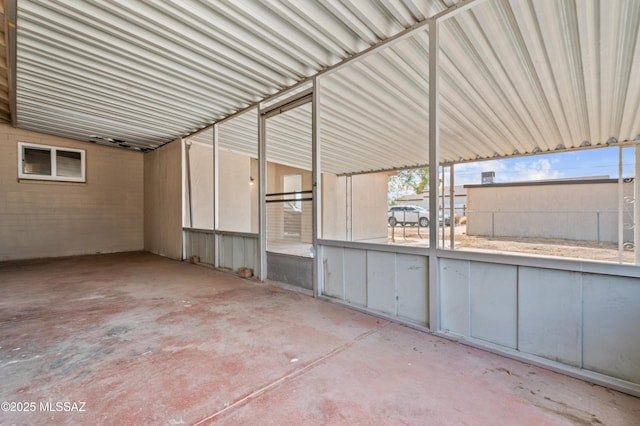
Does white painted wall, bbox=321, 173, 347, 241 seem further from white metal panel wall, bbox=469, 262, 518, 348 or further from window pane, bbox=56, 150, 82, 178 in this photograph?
white metal panel wall, bbox=469, 262, 518, 348

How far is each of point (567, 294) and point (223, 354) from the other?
8.74 ft

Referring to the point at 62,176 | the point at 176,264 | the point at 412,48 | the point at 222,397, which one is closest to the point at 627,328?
the point at 222,397

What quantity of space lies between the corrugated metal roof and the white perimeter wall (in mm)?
1236

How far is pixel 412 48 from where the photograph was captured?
3393 millimetres

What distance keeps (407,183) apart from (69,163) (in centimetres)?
1665

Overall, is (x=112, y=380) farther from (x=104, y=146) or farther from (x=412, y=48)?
(x=104, y=146)

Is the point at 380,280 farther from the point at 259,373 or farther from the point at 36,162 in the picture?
the point at 36,162

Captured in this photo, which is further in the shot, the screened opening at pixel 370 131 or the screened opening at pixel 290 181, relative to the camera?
the screened opening at pixel 290 181

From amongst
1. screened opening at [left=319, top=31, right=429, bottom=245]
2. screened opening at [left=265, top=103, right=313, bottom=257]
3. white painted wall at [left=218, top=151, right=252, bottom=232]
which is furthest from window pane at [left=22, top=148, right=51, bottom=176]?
screened opening at [left=319, top=31, right=429, bottom=245]

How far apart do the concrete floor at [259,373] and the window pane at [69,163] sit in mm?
5177

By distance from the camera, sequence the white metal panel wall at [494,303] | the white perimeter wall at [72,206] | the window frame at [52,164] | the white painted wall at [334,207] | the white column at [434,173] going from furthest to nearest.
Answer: the white painted wall at [334,207], the window frame at [52,164], the white perimeter wall at [72,206], the white column at [434,173], the white metal panel wall at [494,303]

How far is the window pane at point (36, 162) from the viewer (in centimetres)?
689

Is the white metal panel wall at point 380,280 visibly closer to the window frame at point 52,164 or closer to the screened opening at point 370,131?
the screened opening at point 370,131

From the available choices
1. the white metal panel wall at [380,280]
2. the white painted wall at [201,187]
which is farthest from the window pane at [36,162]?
the white metal panel wall at [380,280]
